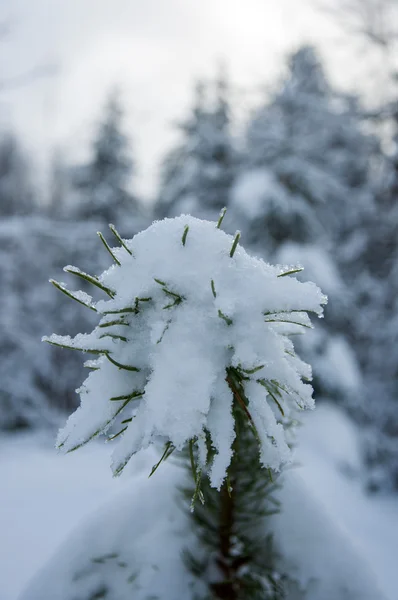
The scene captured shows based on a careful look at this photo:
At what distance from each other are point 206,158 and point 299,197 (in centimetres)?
375

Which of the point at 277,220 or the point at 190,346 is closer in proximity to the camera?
the point at 190,346

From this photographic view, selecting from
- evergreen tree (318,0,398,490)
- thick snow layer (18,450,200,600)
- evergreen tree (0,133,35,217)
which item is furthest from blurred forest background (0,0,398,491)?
evergreen tree (0,133,35,217)

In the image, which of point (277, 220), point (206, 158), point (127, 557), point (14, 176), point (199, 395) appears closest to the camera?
point (199, 395)

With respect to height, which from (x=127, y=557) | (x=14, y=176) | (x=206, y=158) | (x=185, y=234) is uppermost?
(x=14, y=176)

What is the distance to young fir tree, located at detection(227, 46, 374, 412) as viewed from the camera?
7066 millimetres

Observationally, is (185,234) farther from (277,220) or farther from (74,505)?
(277,220)

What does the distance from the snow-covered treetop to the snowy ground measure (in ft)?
1.71

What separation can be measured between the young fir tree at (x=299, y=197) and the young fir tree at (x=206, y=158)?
1.54 metres

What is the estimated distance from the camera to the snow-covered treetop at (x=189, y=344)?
26.4 inches

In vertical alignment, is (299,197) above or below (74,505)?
above

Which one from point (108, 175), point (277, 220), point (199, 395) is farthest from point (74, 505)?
point (108, 175)

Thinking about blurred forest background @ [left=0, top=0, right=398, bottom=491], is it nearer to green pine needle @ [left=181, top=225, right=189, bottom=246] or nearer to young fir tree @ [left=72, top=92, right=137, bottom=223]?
young fir tree @ [left=72, top=92, right=137, bottom=223]

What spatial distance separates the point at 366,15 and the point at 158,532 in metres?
8.73

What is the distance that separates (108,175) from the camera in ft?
33.9
